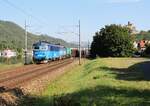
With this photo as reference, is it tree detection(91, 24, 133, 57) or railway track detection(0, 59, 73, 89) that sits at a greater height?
tree detection(91, 24, 133, 57)

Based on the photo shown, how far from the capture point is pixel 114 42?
357 feet

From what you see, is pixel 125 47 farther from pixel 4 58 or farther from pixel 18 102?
pixel 18 102

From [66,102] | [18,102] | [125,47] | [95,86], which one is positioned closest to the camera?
[66,102]

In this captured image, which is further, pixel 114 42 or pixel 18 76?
pixel 114 42

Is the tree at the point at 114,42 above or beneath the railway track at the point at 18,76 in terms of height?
above

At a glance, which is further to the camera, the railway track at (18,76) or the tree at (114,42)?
the tree at (114,42)

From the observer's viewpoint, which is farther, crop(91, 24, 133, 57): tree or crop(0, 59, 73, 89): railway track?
crop(91, 24, 133, 57): tree

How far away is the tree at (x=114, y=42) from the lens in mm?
Answer: 109500

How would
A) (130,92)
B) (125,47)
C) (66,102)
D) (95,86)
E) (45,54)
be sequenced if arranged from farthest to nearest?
(125,47), (45,54), (95,86), (130,92), (66,102)

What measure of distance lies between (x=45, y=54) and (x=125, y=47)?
129 feet

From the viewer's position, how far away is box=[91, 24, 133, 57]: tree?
359ft

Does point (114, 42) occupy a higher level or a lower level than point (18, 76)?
higher

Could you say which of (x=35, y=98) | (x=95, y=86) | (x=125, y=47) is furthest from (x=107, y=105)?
(x=125, y=47)

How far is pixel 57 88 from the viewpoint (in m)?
28.6
